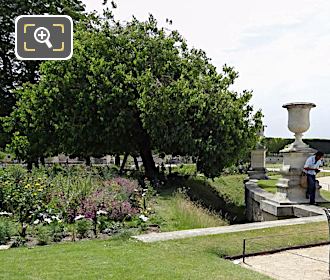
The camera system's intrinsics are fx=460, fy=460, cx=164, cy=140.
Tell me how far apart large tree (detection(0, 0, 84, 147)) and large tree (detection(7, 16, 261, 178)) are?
8.09m

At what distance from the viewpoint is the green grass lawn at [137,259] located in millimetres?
4914

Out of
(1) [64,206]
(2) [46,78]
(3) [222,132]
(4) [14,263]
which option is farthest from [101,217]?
(2) [46,78]

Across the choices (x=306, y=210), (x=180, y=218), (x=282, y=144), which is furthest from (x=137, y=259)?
(x=282, y=144)

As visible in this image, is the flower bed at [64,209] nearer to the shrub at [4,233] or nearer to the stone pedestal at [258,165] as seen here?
the shrub at [4,233]

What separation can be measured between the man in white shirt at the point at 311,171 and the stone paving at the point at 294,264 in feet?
13.5

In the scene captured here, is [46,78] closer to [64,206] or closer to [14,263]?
[64,206]

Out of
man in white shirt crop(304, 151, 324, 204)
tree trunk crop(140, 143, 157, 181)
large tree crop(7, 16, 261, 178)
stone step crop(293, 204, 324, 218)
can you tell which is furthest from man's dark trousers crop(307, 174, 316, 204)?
tree trunk crop(140, 143, 157, 181)

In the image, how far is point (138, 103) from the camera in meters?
16.6

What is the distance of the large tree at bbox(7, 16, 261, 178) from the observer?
53.2 ft

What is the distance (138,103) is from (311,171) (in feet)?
25.5

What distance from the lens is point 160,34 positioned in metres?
19.0

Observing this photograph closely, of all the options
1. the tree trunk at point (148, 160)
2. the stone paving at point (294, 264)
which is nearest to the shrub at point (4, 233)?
the stone paving at point (294, 264)

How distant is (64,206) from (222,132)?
8.62 m

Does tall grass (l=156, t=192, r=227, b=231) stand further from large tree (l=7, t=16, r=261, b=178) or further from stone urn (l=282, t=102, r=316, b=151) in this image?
large tree (l=7, t=16, r=261, b=178)
